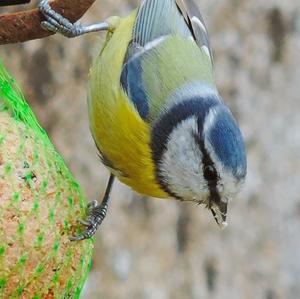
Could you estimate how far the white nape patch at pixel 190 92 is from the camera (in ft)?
8.29

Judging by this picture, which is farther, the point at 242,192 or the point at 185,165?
the point at 242,192

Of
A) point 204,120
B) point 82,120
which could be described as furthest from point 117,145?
point 82,120

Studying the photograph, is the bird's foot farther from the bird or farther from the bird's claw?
the bird's claw

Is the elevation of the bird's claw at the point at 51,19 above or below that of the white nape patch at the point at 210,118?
above

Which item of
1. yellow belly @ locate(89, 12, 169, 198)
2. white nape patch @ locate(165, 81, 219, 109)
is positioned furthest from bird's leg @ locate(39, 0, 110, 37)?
white nape patch @ locate(165, 81, 219, 109)

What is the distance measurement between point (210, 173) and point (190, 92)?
28cm

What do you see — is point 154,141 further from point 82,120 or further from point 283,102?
point 283,102

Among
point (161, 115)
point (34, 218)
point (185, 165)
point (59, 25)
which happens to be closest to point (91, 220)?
point (34, 218)

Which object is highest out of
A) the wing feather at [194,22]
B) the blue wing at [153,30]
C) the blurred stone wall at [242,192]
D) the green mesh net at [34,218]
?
the green mesh net at [34,218]

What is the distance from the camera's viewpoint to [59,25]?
2.50 meters

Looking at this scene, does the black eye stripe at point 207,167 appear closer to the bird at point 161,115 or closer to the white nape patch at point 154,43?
the bird at point 161,115

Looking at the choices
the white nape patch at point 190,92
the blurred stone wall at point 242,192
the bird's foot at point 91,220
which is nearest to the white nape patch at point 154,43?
the white nape patch at point 190,92

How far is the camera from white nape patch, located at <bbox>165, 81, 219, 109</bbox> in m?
2.53

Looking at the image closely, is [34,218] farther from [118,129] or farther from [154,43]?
[154,43]
